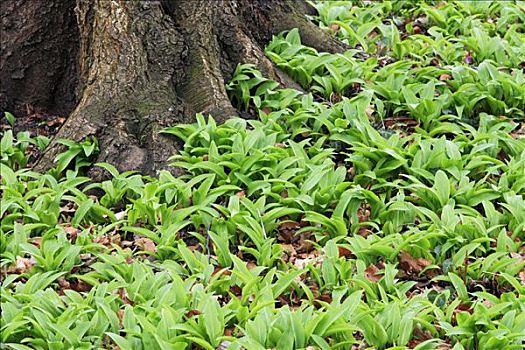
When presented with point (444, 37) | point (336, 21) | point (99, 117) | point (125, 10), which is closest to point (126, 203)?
point (99, 117)

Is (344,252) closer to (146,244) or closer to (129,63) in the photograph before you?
(146,244)

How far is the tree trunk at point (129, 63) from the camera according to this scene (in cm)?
550

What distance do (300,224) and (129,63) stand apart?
1691mm

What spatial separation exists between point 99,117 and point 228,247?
1.48 metres

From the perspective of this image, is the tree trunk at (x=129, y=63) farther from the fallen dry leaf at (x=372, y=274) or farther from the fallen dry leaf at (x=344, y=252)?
the fallen dry leaf at (x=372, y=274)

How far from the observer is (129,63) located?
5.59 metres

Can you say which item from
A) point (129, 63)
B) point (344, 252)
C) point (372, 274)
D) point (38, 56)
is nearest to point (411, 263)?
point (372, 274)

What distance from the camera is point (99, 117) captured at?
18.1 feet

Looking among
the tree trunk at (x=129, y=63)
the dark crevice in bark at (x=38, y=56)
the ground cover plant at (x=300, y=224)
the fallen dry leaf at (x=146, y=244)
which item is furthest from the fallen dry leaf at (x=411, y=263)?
the dark crevice in bark at (x=38, y=56)

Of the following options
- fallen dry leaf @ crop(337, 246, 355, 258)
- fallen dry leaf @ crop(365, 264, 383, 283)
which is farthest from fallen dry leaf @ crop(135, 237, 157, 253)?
fallen dry leaf @ crop(365, 264, 383, 283)

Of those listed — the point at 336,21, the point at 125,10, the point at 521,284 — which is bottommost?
the point at 521,284

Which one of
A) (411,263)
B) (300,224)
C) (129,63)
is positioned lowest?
(411,263)

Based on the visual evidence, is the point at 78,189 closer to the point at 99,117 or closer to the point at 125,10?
the point at 99,117

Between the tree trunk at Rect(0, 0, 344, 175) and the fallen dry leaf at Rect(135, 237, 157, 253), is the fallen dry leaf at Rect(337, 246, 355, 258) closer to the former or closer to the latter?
the fallen dry leaf at Rect(135, 237, 157, 253)
